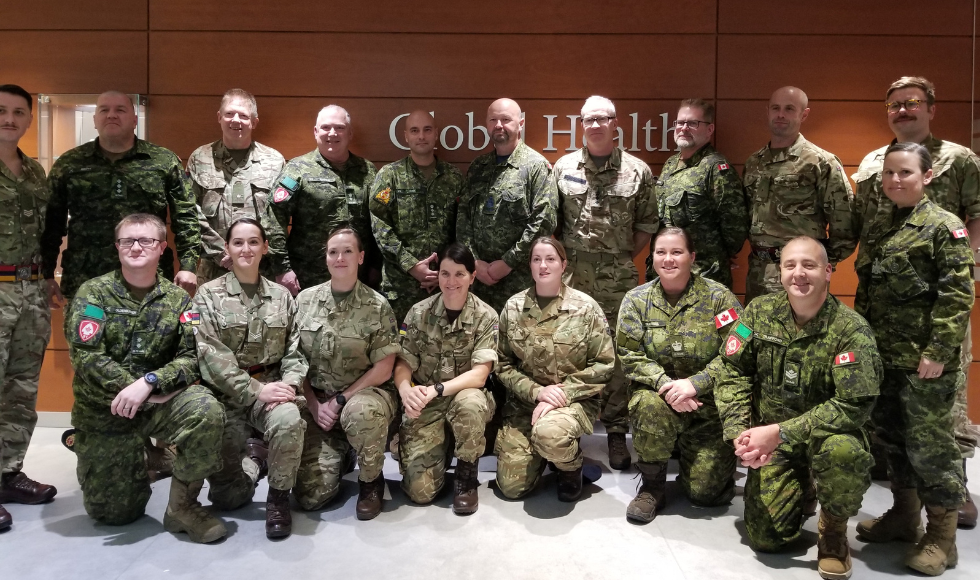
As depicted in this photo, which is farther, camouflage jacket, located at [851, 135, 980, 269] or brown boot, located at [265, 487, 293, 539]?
camouflage jacket, located at [851, 135, 980, 269]

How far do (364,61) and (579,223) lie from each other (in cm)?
198

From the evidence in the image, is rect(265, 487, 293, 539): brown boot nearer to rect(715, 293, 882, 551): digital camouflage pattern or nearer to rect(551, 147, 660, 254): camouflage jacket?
rect(715, 293, 882, 551): digital camouflage pattern

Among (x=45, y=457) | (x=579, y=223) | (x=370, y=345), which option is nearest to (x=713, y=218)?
(x=579, y=223)

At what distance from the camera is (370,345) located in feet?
11.8

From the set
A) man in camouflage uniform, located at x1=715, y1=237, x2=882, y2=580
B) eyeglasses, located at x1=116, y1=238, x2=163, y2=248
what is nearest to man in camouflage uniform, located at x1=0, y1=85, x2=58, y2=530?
eyeglasses, located at x1=116, y1=238, x2=163, y2=248

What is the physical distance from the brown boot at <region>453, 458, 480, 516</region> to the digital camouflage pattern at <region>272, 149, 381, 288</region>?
161 centimetres

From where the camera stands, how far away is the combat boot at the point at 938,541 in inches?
111

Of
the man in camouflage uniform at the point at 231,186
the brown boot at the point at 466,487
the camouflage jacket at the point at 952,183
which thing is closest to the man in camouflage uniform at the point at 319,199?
the man in camouflage uniform at the point at 231,186

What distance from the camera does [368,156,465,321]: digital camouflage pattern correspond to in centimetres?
425

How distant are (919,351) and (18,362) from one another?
14.6ft

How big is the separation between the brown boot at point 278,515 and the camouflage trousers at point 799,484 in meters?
2.08

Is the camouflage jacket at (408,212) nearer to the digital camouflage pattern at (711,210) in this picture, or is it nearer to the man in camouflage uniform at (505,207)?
the man in camouflage uniform at (505,207)

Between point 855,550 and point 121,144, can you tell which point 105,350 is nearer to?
point 121,144

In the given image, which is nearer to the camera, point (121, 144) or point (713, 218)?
point (121, 144)
